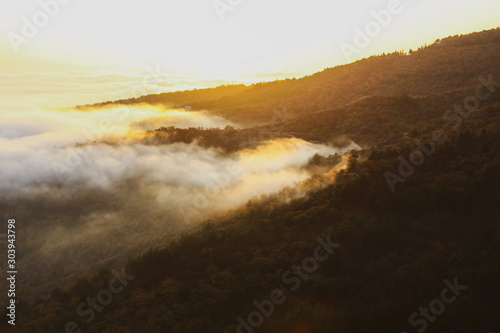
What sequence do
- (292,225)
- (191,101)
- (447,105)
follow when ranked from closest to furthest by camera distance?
(292,225), (447,105), (191,101)

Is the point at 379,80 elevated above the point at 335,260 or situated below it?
above

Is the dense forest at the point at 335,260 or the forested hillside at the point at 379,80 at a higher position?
the forested hillside at the point at 379,80

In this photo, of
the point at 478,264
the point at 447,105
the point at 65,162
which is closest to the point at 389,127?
the point at 447,105

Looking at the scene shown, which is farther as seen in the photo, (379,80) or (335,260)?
(379,80)

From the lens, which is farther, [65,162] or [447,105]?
[65,162]

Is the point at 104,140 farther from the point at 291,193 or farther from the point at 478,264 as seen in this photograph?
the point at 478,264

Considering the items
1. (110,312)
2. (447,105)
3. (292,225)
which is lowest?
(110,312)

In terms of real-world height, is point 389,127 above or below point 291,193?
above

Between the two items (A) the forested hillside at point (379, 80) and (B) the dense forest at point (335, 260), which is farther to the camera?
(A) the forested hillside at point (379, 80)

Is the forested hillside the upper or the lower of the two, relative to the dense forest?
upper

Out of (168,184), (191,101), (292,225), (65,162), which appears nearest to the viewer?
(292,225)

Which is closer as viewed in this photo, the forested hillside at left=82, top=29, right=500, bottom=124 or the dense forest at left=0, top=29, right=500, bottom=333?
the dense forest at left=0, top=29, right=500, bottom=333
